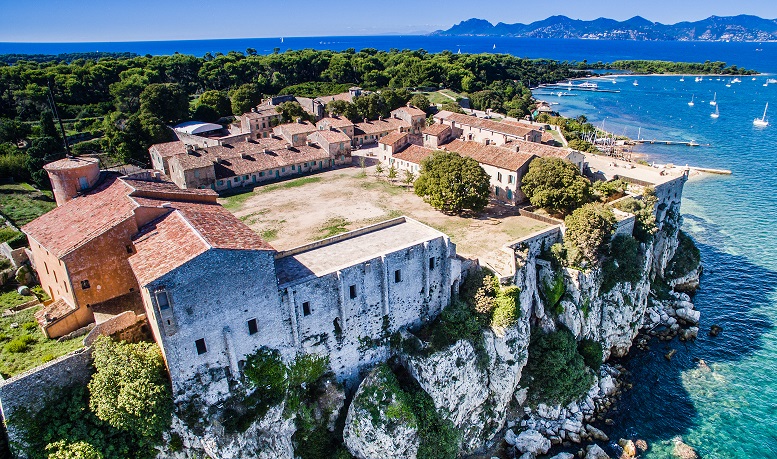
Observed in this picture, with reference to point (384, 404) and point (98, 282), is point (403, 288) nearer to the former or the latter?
point (384, 404)

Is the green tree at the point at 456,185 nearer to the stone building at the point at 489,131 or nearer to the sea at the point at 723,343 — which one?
the stone building at the point at 489,131

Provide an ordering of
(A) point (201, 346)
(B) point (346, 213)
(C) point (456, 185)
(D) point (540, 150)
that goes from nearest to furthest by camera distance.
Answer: (A) point (201, 346) < (C) point (456, 185) < (B) point (346, 213) < (D) point (540, 150)

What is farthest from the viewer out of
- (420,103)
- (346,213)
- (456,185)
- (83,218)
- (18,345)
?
(420,103)

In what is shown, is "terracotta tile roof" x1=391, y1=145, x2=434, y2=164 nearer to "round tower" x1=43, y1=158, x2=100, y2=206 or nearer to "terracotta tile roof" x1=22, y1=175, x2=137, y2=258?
"terracotta tile roof" x1=22, y1=175, x2=137, y2=258

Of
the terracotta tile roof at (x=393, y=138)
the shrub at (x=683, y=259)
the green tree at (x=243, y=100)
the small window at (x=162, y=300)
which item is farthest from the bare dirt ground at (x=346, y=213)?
the green tree at (x=243, y=100)

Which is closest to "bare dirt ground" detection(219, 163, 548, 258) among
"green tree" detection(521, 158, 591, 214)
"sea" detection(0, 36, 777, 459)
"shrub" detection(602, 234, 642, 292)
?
"green tree" detection(521, 158, 591, 214)

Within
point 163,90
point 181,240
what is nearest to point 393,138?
point 163,90

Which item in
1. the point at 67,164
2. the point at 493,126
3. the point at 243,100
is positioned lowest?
the point at 493,126

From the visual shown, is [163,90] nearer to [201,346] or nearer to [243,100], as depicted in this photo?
[243,100]
